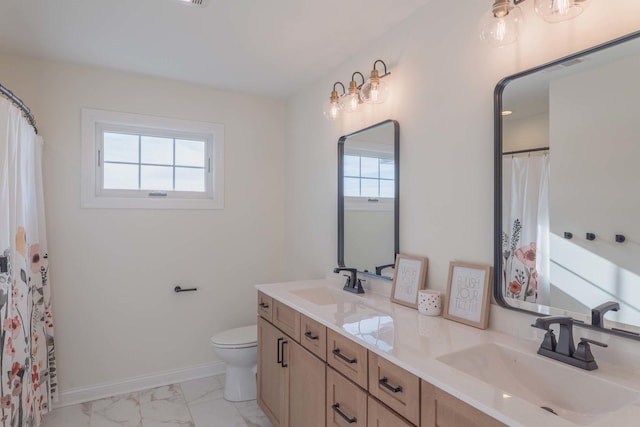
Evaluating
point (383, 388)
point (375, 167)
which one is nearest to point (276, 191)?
point (375, 167)

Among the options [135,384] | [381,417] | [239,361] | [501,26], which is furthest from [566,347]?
[135,384]

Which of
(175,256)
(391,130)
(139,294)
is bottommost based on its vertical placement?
(139,294)

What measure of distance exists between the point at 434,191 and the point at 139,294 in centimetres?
230

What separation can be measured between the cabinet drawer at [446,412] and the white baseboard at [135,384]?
2.36 m

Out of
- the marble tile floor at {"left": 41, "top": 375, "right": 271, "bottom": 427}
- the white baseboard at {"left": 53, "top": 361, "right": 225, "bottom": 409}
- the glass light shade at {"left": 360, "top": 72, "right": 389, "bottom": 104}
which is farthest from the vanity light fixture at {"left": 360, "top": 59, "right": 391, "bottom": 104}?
the white baseboard at {"left": 53, "top": 361, "right": 225, "bottom": 409}

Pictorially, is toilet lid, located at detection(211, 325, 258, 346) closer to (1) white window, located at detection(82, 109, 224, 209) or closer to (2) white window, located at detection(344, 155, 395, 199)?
(1) white window, located at detection(82, 109, 224, 209)

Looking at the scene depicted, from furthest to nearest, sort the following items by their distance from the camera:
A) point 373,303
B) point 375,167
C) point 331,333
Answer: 1. point 375,167
2. point 373,303
3. point 331,333

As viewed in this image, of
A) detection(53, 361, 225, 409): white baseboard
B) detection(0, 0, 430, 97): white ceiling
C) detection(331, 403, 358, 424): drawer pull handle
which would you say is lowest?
detection(53, 361, 225, 409): white baseboard

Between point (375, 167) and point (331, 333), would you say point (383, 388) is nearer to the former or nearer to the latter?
point (331, 333)

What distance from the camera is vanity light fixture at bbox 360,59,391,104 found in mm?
1997

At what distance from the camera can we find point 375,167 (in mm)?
2170

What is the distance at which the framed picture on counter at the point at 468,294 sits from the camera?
Answer: 147 cm

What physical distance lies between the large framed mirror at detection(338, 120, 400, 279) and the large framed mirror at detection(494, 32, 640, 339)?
64 cm

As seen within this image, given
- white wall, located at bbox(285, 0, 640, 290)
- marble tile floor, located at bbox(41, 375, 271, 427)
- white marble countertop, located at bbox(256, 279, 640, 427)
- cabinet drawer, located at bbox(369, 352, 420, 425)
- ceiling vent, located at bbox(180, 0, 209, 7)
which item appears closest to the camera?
white marble countertop, located at bbox(256, 279, 640, 427)
